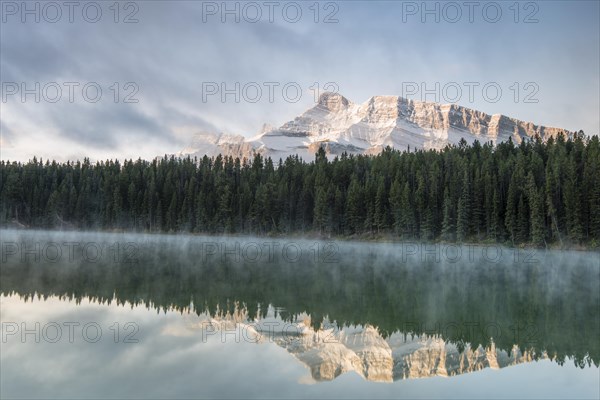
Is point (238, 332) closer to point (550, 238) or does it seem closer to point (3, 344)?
point (3, 344)

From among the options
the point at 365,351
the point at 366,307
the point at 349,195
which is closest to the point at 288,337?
the point at 365,351

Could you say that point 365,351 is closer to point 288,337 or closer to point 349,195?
point 288,337

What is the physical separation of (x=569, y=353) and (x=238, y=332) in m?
9.88

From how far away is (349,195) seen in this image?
8788cm

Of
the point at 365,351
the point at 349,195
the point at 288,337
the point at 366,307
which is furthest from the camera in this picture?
the point at 349,195

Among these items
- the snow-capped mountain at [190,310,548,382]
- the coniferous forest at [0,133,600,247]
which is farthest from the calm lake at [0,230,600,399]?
the coniferous forest at [0,133,600,247]

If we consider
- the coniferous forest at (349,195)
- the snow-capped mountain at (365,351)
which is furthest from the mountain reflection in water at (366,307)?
the coniferous forest at (349,195)

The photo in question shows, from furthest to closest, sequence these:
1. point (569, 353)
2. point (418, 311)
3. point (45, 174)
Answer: point (45, 174)
point (418, 311)
point (569, 353)

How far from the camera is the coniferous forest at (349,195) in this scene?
69.6 m

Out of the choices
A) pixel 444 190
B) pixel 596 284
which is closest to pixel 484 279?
pixel 596 284

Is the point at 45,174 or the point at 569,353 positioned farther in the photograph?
the point at 45,174

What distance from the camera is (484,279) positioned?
3119 cm

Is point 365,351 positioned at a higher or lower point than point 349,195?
lower

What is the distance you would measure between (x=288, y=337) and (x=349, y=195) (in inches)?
2879
